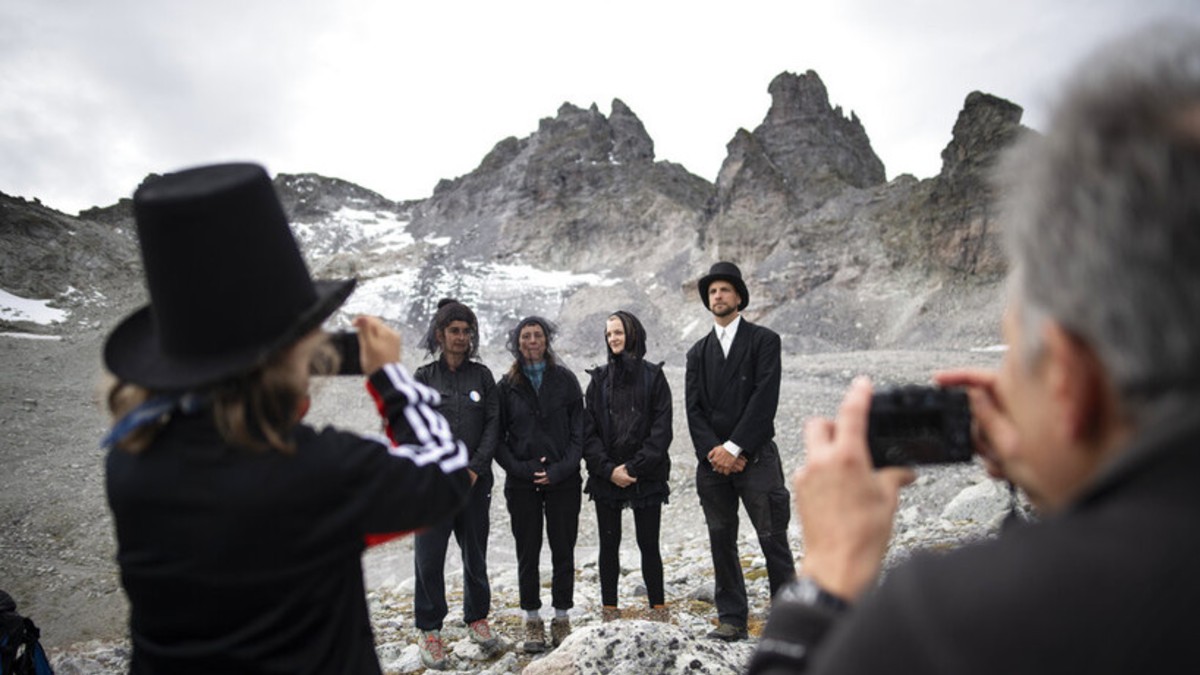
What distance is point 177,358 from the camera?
1534 millimetres

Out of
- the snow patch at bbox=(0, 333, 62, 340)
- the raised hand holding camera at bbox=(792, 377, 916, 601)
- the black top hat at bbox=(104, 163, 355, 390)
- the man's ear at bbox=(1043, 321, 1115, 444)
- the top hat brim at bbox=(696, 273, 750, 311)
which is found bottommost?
the raised hand holding camera at bbox=(792, 377, 916, 601)

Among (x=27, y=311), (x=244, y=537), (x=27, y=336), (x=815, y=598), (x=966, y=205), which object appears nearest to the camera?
(x=815, y=598)

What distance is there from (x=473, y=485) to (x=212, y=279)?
13.1 feet

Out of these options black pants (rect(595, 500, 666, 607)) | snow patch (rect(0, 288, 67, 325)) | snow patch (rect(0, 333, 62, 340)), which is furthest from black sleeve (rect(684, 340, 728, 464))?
snow patch (rect(0, 288, 67, 325))

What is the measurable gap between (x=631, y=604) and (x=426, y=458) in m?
5.76

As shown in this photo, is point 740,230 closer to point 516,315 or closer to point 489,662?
point 516,315

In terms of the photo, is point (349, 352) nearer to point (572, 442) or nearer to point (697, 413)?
point (697, 413)

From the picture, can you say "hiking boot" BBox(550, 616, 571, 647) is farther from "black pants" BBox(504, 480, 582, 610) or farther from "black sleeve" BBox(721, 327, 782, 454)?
"black sleeve" BBox(721, 327, 782, 454)

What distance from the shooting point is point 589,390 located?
6176 mm

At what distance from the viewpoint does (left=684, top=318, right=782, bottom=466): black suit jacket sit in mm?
5195

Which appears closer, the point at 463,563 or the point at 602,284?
the point at 463,563

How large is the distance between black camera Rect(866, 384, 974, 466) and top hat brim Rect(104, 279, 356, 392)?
1322 mm

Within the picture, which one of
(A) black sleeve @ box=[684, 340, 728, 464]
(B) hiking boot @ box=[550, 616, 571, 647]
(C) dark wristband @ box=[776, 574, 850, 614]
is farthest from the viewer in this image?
(B) hiking boot @ box=[550, 616, 571, 647]

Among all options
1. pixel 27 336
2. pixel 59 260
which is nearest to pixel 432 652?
pixel 27 336
